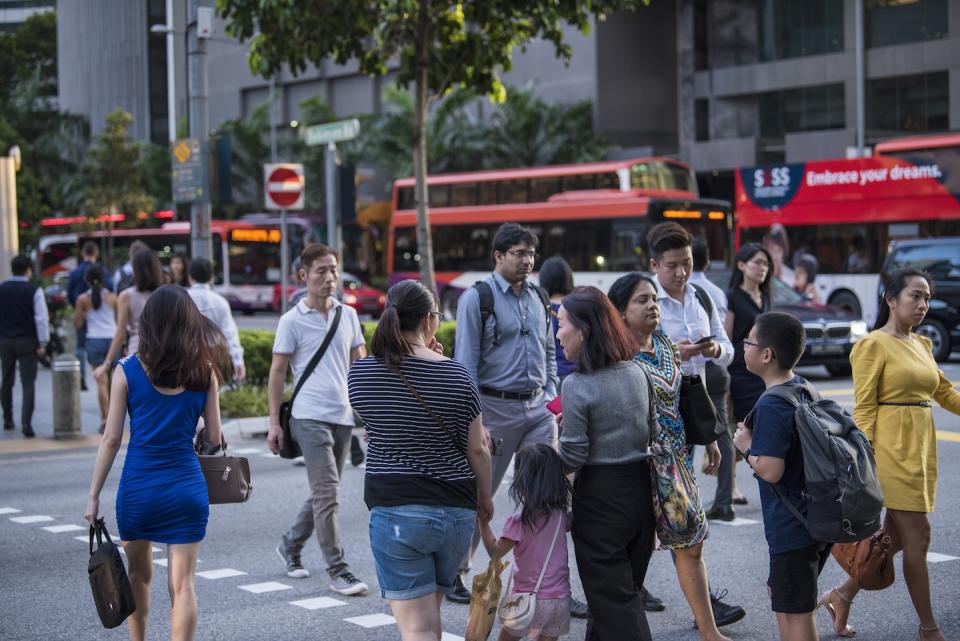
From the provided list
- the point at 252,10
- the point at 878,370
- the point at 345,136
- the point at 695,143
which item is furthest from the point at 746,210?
the point at 878,370

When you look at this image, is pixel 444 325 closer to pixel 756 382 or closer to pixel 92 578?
pixel 756 382

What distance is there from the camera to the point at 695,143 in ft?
139

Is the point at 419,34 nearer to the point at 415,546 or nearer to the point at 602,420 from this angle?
the point at 602,420

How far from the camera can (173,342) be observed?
196 inches

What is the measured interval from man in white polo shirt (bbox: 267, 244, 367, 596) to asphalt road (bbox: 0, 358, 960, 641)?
0.67 feet

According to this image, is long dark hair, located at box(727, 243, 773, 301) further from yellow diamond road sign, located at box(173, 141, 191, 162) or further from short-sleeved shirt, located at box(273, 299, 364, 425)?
yellow diamond road sign, located at box(173, 141, 191, 162)

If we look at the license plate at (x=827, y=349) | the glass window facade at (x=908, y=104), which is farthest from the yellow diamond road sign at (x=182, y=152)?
the glass window facade at (x=908, y=104)

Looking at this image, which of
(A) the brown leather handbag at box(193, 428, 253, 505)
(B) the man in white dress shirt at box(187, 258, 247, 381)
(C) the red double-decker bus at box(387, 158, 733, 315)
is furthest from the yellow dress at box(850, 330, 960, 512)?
(C) the red double-decker bus at box(387, 158, 733, 315)

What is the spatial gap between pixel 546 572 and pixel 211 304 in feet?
21.3

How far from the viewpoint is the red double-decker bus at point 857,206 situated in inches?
898

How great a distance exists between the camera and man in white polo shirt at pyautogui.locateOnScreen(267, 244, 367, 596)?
6.82 metres

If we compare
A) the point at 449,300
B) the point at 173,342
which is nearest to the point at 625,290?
the point at 173,342

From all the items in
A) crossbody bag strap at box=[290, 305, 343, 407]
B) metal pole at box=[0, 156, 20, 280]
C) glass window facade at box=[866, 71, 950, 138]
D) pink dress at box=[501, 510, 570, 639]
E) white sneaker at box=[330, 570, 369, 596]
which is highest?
glass window facade at box=[866, 71, 950, 138]

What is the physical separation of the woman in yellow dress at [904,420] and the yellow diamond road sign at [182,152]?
1103cm
